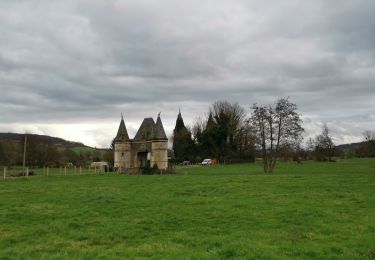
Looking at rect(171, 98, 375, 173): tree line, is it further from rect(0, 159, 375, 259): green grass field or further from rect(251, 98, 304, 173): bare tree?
rect(0, 159, 375, 259): green grass field

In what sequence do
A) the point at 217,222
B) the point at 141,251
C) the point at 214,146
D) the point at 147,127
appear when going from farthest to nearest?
the point at 214,146 < the point at 147,127 < the point at 217,222 < the point at 141,251

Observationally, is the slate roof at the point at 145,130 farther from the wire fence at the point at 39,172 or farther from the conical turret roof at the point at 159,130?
the wire fence at the point at 39,172

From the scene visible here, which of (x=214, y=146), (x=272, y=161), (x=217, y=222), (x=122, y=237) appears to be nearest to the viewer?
(x=122, y=237)

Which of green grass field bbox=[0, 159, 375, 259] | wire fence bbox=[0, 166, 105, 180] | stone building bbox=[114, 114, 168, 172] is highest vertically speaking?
stone building bbox=[114, 114, 168, 172]

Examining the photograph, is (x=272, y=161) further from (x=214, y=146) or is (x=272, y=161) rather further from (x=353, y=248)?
(x=353, y=248)

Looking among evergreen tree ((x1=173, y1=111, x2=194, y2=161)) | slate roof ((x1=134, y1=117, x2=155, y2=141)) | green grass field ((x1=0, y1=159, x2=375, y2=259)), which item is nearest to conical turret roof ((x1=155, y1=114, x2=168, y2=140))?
slate roof ((x1=134, y1=117, x2=155, y2=141))

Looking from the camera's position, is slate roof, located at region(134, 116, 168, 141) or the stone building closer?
slate roof, located at region(134, 116, 168, 141)

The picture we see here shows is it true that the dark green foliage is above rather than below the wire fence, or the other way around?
Answer: above

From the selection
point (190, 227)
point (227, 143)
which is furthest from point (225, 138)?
point (190, 227)

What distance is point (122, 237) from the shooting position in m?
12.3

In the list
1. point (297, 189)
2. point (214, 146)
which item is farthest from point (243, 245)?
point (214, 146)

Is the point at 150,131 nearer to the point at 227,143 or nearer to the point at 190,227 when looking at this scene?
the point at 227,143

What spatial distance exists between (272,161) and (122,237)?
5066 centimetres

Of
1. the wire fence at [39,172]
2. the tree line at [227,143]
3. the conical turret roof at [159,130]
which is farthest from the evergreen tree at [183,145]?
the wire fence at [39,172]
